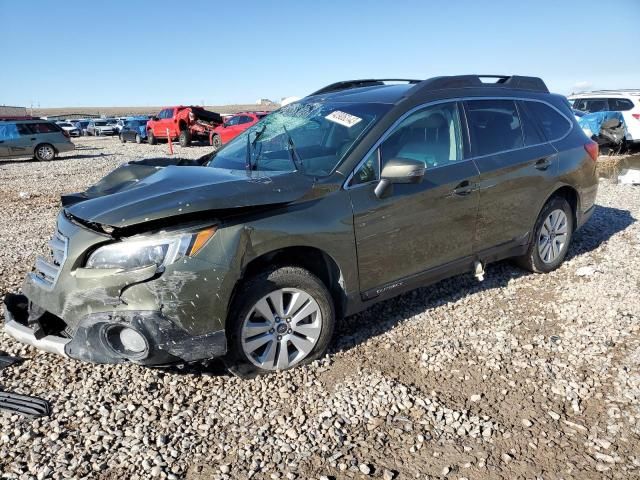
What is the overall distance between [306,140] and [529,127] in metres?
2.25

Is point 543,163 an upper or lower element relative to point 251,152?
lower

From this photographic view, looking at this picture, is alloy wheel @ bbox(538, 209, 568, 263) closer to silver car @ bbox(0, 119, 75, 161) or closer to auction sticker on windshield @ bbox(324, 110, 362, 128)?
auction sticker on windshield @ bbox(324, 110, 362, 128)

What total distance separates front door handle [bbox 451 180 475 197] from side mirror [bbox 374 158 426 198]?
632mm

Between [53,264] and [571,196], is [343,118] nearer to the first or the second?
[53,264]

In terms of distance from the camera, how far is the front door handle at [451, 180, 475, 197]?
383 centimetres

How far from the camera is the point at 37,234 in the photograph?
697 cm

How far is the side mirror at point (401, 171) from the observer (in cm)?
323

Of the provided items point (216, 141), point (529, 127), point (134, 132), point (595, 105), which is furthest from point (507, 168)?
point (134, 132)

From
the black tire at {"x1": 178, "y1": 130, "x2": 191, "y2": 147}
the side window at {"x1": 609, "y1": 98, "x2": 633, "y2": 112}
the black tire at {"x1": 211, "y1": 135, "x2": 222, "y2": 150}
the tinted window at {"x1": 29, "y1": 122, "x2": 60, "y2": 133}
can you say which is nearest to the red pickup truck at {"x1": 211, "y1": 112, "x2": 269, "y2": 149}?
the black tire at {"x1": 211, "y1": 135, "x2": 222, "y2": 150}

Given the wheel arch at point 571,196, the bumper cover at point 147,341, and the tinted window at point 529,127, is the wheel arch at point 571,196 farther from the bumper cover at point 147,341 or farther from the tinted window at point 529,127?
the bumper cover at point 147,341

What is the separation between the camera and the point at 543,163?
15.0 feet

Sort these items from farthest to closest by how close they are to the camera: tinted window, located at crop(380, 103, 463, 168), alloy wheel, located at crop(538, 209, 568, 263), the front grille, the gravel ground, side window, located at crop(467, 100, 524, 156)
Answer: alloy wheel, located at crop(538, 209, 568, 263), side window, located at crop(467, 100, 524, 156), tinted window, located at crop(380, 103, 463, 168), the front grille, the gravel ground

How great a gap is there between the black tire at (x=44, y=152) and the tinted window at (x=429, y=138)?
60.8 feet

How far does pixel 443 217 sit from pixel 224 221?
5.76ft
